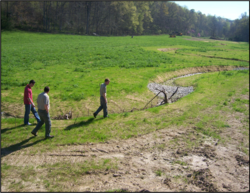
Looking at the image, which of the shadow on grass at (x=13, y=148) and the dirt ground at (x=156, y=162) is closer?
the dirt ground at (x=156, y=162)

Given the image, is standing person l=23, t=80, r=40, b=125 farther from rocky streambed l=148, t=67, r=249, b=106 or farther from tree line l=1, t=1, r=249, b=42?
tree line l=1, t=1, r=249, b=42

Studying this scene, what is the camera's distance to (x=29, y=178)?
6.93m

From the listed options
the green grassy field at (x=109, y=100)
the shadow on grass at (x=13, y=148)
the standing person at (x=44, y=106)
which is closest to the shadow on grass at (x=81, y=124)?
the green grassy field at (x=109, y=100)

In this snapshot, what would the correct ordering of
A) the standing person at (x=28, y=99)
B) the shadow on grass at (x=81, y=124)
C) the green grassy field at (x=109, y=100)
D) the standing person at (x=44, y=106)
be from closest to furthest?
1. the standing person at (x=44, y=106)
2. the green grassy field at (x=109, y=100)
3. the standing person at (x=28, y=99)
4. the shadow on grass at (x=81, y=124)

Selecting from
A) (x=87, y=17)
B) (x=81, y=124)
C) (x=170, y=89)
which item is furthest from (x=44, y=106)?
(x=87, y=17)

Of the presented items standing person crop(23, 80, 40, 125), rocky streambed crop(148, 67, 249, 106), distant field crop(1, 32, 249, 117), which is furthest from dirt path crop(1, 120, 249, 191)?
rocky streambed crop(148, 67, 249, 106)

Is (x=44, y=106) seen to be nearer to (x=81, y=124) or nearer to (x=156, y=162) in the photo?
(x=81, y=124)

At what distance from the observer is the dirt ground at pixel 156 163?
7169 mm

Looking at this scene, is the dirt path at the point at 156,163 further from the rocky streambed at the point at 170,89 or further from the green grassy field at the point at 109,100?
the rocky streambed at the point at 170,89

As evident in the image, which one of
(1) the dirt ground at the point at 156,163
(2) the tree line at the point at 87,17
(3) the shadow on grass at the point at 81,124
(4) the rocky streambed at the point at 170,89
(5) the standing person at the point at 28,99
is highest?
(2) the tree line at the point at 87,17

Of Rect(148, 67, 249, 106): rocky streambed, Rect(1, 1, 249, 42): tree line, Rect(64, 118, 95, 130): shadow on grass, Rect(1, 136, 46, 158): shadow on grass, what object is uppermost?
Rect(1, 1, 249, 42): tree line

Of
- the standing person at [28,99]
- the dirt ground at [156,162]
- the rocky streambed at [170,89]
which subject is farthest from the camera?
the rocky streambed at [170,89]

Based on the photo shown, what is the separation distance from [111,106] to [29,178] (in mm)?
8945

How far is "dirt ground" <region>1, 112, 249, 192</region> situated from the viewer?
717cm
